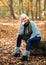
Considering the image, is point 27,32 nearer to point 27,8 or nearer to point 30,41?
point 30,41

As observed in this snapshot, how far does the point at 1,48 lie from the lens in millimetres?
9945

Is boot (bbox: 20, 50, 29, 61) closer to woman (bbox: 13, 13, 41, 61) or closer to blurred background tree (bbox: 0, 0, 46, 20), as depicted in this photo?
woman (bbox: 13, 13, 41, 61)

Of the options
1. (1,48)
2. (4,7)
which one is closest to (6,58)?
(1,48)

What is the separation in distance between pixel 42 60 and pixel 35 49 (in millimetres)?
570

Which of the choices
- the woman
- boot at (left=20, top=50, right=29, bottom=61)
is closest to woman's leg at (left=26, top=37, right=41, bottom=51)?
the woman

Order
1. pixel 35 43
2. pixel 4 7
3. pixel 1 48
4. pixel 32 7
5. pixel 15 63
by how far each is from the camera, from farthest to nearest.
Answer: pixel 4 7, pixel 32 7, pixel 1 48, pixel 35 43, pixel 15 63

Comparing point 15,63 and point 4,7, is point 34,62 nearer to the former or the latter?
point 15,63

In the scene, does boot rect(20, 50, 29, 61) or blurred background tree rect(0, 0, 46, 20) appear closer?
boot rect(20, 50, 29, 61)

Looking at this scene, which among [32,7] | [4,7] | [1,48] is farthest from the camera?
[4,7]

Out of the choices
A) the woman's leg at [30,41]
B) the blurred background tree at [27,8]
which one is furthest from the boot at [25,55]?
the blurred background tree at [27,8]

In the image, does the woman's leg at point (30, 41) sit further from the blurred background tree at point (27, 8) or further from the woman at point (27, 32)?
the blurred background tree at point (27, 8)

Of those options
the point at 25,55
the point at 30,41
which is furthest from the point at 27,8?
the point at 25,55

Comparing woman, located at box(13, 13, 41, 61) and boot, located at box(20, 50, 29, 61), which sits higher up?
woman, located at box(13, 13, 41, 61)

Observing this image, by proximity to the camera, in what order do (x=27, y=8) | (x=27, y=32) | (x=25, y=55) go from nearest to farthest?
(x=25, y=55)
(x=27, y=32)
(x=27, y=8)
